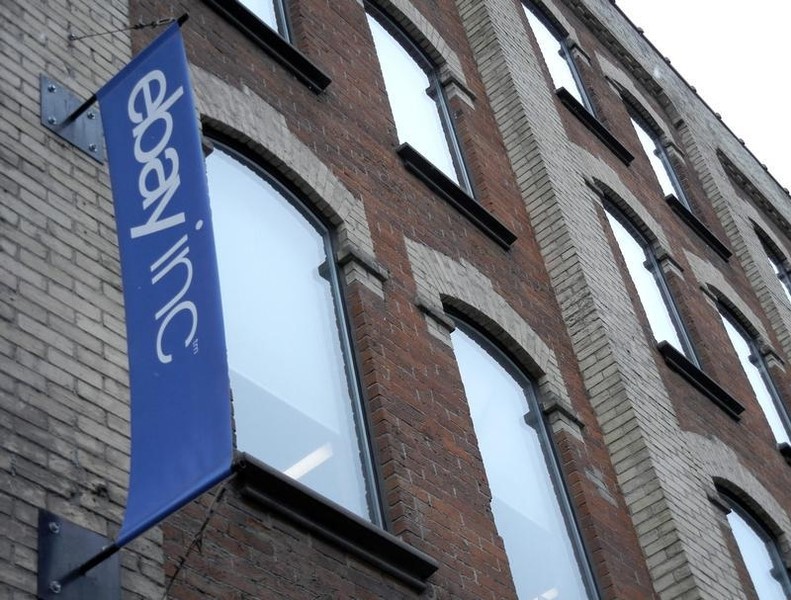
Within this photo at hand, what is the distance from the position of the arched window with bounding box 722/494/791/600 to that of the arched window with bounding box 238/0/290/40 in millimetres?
5868

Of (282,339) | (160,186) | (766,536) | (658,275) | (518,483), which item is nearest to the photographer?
(160,186)

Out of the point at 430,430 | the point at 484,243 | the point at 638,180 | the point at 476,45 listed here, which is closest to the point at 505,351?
the point at 484,243

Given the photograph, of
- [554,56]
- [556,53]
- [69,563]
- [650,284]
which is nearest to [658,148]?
[556,53]

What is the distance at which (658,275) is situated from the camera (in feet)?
50.6

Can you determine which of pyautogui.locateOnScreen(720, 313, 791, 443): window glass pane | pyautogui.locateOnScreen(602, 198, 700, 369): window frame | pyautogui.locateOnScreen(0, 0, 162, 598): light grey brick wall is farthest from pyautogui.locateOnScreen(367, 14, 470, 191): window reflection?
pyautogui.locateOnScreen(720, 313, 791, 443): window glass pane

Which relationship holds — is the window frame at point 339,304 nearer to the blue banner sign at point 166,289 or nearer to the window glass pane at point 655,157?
the blue banner sign at point 166,289

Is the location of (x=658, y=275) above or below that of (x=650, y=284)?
above

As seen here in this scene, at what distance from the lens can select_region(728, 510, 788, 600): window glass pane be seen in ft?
41.3

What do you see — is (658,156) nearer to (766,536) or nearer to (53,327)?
(766,536)

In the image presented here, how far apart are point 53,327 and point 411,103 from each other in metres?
6.67

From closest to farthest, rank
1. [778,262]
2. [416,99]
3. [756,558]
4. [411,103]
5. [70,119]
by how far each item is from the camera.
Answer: [70,119] → [411,103] → [416,99] → [756,558] → [778,262]

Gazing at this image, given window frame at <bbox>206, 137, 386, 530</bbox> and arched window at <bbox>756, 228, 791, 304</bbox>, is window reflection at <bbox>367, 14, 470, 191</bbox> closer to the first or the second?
window frame at <bbox>206, 137, 386, 530</bbox>

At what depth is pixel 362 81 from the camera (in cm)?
1124

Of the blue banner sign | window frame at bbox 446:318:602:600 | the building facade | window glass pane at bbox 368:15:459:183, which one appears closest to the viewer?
the blue banner sign
